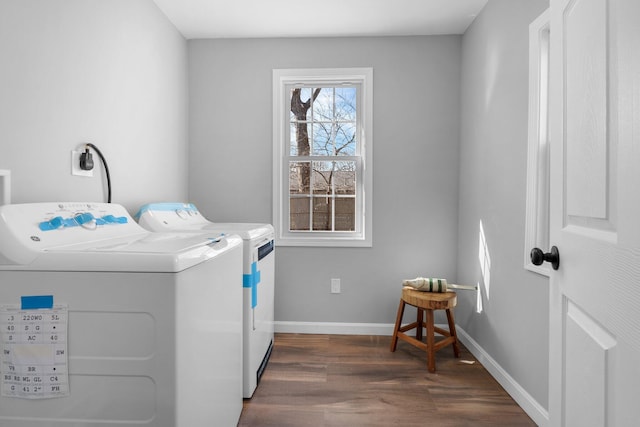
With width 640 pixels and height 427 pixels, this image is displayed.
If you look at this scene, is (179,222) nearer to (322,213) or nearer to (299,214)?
(299,214)

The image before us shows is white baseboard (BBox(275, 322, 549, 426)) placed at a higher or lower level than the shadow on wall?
lower

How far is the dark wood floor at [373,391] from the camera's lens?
6.30 ft

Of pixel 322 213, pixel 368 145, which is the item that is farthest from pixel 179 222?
pixel 368 145

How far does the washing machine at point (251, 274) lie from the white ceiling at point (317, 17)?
1.42 meters

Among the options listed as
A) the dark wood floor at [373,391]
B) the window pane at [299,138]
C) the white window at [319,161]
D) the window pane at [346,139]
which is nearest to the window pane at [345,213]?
the white window at [319,161]

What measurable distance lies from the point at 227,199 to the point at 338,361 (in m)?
1.58

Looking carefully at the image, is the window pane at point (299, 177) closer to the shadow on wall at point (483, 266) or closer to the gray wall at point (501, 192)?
→ the gray wall at point (501, 192)

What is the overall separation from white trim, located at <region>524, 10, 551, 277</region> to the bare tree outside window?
4.84ft

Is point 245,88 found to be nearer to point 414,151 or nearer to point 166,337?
point 414,151

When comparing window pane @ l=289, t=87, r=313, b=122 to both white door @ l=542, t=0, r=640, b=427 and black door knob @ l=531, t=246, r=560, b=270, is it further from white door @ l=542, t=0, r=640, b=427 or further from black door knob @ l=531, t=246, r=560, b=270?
black door knob @ l=531, t=246, r=560, b=270

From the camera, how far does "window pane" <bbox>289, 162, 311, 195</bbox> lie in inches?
127

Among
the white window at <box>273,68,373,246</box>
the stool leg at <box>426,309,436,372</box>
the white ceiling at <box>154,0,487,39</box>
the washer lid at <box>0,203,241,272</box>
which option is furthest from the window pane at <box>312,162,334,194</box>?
the washer lid at <box>0,203,241,272</box>

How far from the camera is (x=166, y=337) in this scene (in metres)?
1.06

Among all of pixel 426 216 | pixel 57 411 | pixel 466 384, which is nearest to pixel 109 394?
pixel 57 411
